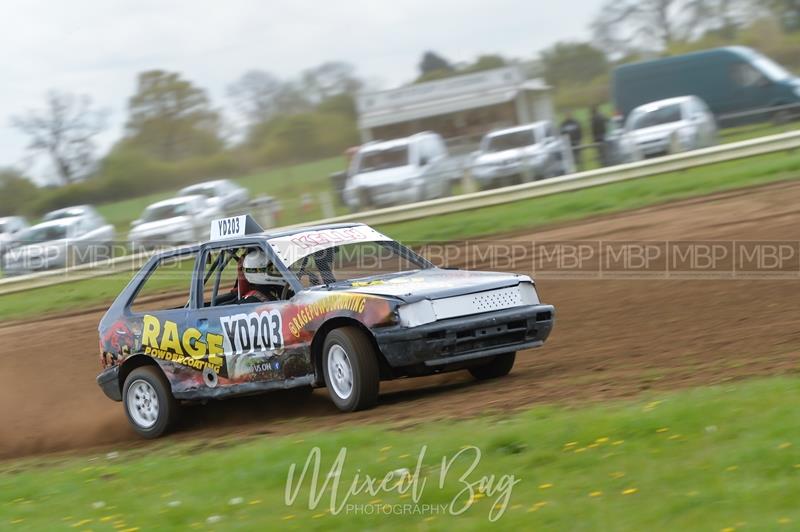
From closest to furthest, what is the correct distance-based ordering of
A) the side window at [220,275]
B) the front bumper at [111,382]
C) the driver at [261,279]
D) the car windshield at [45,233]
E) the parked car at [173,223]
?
the driver at [261,279], the side window at [220,275], the front bumper at [111,382], the parked car at [173,223], the car windshield at [45,233]

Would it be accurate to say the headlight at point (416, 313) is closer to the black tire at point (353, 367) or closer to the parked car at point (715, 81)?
the black tire at point (353, 367)

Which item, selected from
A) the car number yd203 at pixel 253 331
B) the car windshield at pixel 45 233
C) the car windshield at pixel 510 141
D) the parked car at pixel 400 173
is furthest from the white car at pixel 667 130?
the car number yd203 at pixel 253 331

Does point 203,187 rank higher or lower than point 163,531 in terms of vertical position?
higher

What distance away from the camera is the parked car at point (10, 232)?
72.3 ft

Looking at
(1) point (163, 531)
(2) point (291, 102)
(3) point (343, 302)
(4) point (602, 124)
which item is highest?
(2) point (291, 102)

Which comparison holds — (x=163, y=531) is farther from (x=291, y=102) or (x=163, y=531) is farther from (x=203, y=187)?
(x=291, y=102)

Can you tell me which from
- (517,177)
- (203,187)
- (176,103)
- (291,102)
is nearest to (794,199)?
(517,177)

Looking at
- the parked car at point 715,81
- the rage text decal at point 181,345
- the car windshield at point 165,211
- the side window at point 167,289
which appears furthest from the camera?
the parked car at point 715,81

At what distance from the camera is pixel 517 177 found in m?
21.1

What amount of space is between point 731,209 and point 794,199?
79 centimetres

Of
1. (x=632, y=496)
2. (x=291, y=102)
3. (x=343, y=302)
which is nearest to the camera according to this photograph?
(x=632, y=496)

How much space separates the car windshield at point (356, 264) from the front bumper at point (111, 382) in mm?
1966

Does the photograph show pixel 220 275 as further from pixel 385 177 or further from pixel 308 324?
pixel 385 177

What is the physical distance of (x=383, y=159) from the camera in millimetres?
23656
